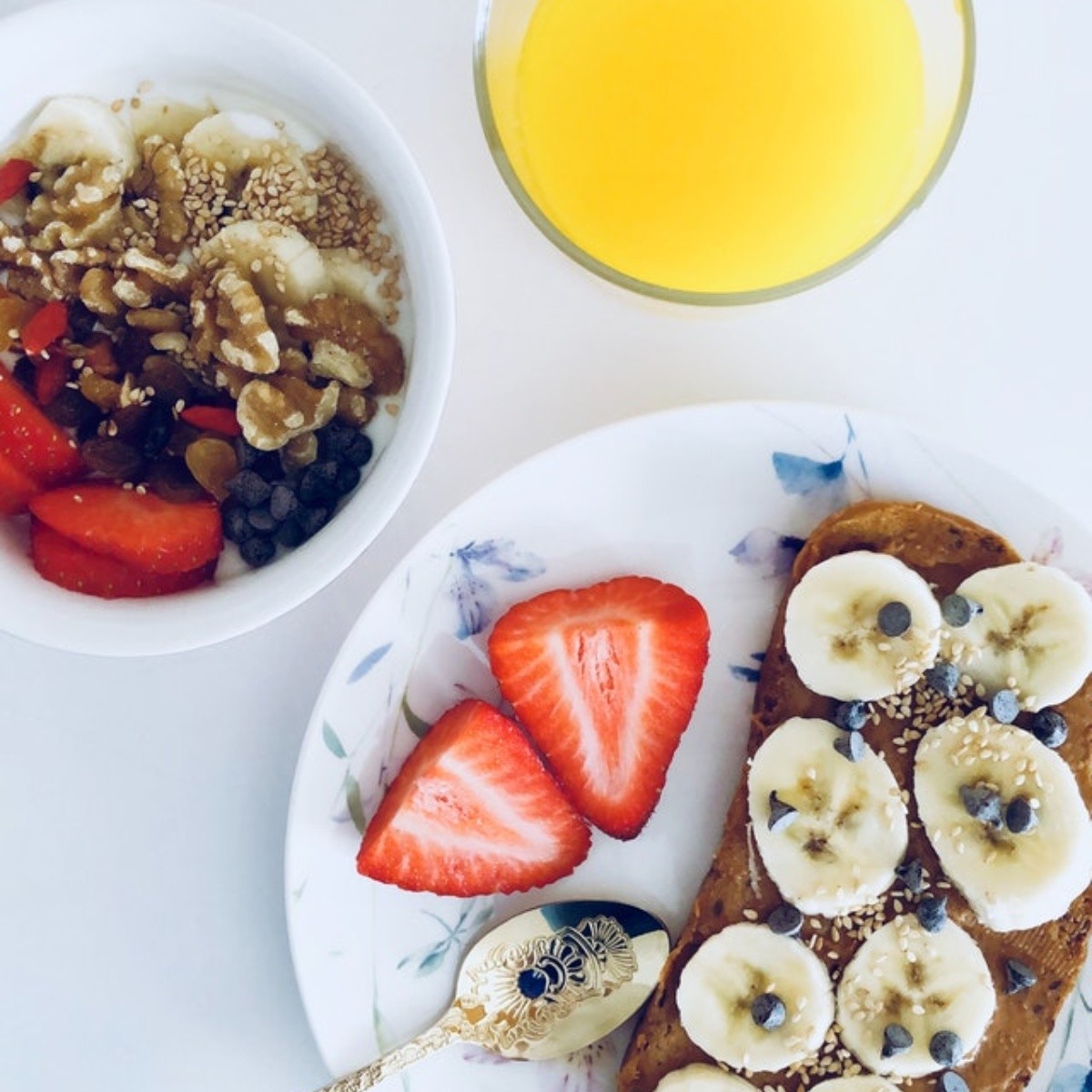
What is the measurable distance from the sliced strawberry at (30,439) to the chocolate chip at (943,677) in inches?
31.2

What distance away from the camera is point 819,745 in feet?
3.95

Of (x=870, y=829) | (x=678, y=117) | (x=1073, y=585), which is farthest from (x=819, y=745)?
(x=678, y=117)

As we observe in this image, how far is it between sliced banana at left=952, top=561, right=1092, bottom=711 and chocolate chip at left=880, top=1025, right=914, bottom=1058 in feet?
1.04

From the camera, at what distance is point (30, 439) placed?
1.10 m

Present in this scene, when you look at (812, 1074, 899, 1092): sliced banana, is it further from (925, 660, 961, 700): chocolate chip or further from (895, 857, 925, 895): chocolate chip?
(925, 660, 961, 700): chocolate chip

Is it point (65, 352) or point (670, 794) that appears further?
point (670, 794)

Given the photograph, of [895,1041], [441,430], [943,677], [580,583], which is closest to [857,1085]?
[895,1041]

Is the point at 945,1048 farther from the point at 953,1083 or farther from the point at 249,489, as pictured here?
the point at 249,489

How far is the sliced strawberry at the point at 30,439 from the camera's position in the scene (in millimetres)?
1099

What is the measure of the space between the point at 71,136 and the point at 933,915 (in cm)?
102

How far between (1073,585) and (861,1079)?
1.62 ft

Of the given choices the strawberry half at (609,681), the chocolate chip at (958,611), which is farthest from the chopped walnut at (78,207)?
the chocolate chip at (958,611)

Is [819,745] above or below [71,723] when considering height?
above

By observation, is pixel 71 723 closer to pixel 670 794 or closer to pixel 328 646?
pixel 328 646
